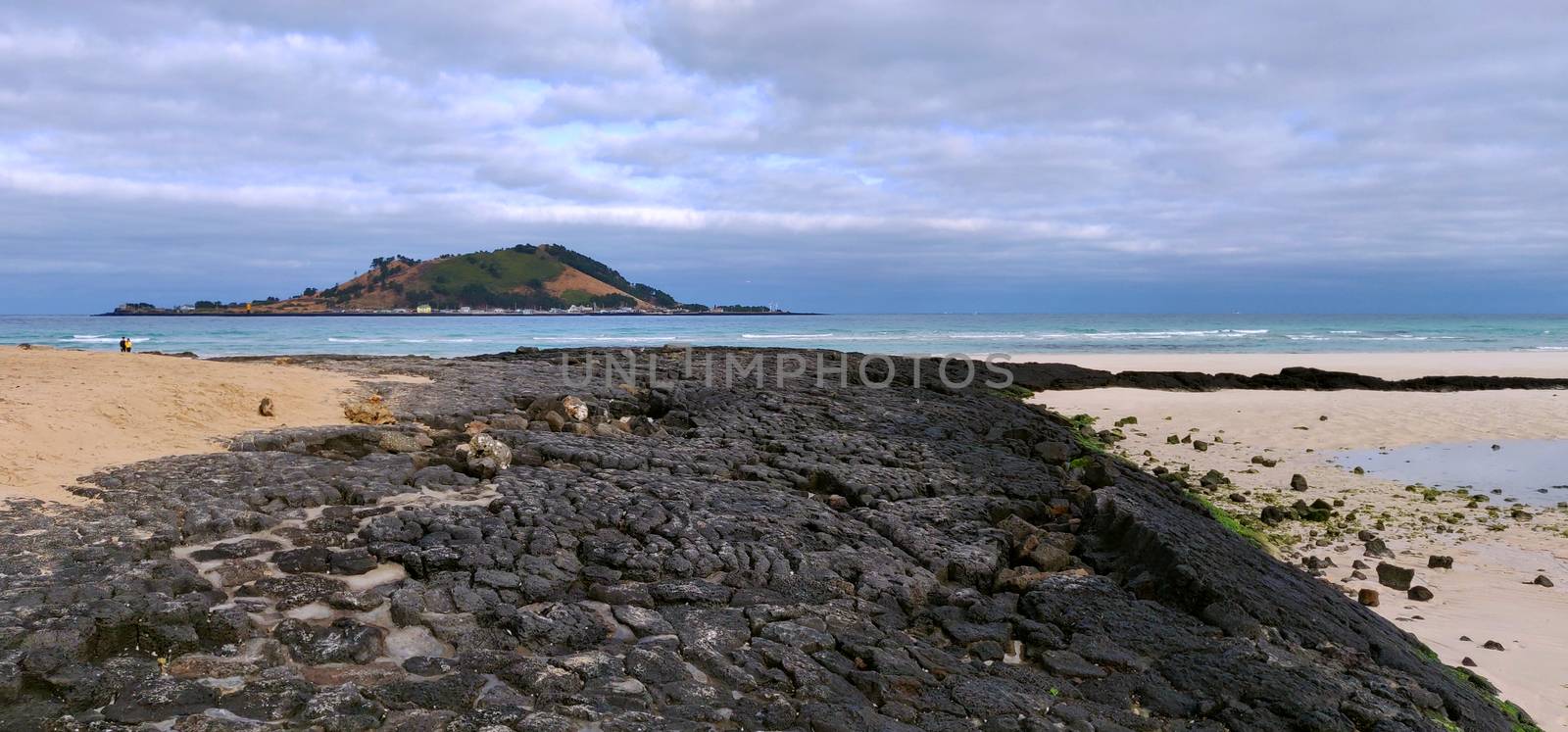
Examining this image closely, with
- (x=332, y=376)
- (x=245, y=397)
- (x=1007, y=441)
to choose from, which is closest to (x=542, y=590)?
(x=245, y=397)

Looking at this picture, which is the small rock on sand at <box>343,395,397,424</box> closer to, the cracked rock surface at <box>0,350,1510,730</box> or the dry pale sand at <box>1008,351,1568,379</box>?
the cracked rock surface at <box>0,350,1510,730</box>

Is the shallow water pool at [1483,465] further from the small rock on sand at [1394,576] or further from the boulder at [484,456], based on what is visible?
the boulder at [484,456]

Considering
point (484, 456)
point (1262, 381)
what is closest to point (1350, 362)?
point (1262, 381)

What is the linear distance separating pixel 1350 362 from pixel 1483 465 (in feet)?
84.7

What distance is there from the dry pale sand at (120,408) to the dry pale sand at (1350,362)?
91.0 feet

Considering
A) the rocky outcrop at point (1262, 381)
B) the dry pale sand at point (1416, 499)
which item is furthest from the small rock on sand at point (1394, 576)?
the rocky outcrop at point (1262, 381)

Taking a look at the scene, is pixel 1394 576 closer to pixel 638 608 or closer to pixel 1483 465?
pixel 638 608

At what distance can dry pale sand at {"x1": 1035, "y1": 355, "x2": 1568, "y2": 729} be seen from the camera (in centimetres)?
718

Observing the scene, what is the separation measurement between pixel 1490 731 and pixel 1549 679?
62.9 inches

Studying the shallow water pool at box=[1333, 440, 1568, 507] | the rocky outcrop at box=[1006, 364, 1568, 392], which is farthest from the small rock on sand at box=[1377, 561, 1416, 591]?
the rocky outcrop at box=[1006, 364, 1568, 392]

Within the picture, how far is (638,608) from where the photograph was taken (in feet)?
18.6

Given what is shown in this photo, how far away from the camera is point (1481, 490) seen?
13.0 m

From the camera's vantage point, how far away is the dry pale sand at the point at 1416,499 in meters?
7.18

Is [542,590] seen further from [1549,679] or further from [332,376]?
[332,376]
